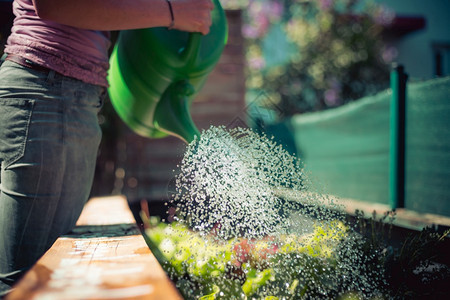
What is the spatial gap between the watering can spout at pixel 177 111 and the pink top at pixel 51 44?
273mm

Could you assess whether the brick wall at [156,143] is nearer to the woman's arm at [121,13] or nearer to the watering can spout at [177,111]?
the watering can spout at [177,111]

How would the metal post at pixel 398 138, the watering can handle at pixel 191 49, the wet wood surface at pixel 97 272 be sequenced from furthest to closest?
the metal post at pixel 398 138, the watering can handle at pixel 191 49, the wet wood surface at pixel 97 272

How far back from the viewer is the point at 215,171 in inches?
41.8

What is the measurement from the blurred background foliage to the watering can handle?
407 cm

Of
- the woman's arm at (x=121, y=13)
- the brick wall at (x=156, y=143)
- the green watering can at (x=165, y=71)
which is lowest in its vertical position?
the brick wall at (x=156, y=143)

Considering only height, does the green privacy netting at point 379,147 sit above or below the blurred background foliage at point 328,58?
below

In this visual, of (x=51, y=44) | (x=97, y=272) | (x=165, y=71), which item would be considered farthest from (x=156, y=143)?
(x=97, y=272)

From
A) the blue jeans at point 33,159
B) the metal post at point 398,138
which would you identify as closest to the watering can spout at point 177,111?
the blue jeans at point 33,159

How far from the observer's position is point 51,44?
110 cm

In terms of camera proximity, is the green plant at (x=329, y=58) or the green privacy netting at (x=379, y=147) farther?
the green plant at (x=329, y=58)

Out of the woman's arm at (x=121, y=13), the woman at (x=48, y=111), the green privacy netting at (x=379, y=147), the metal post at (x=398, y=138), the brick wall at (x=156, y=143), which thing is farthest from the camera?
the brick wall at (x=156, y=143)

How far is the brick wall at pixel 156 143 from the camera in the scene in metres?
3.51

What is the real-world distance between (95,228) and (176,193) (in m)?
0.43

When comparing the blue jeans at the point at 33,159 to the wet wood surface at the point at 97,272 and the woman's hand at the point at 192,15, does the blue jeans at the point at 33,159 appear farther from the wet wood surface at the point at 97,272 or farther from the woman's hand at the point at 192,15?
the woman's hand at the point at 192,15
